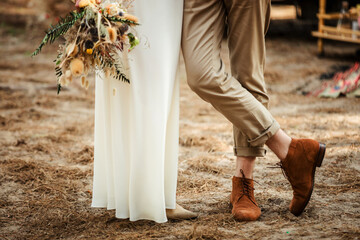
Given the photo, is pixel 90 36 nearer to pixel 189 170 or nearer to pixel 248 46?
pixel 248 46

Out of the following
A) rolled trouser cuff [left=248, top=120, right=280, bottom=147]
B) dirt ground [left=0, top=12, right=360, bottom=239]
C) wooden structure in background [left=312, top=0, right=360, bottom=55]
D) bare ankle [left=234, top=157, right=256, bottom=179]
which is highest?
wooden structure in background [left=312, top=0, right=360, bottom=55]

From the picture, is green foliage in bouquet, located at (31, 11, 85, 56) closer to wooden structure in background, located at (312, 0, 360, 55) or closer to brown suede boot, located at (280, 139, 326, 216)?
brown suede boot, located at (280, 139, 326, 216)

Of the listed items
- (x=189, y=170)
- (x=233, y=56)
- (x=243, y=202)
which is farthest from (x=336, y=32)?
(x=243, y=202)

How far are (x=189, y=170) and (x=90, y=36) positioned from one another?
5.04ft

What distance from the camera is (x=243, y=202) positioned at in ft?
7.80

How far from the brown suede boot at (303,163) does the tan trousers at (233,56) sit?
0.51ft

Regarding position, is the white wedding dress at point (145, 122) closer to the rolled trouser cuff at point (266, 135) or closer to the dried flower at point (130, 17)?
the dried flower at point (130, 17)

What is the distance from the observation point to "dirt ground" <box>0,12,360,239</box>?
7.36 feet

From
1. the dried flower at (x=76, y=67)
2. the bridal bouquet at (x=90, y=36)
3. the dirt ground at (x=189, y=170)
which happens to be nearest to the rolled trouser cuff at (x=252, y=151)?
the dirt ground at (x=189, y=170)

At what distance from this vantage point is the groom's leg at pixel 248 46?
85.4 inches

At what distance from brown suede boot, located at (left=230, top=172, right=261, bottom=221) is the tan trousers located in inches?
10.8

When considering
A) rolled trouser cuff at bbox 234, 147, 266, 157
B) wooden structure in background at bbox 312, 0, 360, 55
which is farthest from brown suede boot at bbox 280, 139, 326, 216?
wooden structure in background at bbox 312, 0, 360, 55

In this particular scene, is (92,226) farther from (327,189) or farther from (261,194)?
(327,189)

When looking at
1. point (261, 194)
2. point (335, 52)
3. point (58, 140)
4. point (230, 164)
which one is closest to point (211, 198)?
point (261, 194)
